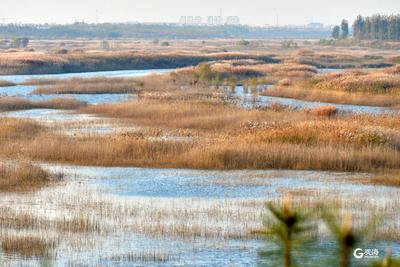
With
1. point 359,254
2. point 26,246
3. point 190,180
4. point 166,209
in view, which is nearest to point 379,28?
point 190,180

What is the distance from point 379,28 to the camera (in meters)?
174

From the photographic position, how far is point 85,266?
48.7 feet

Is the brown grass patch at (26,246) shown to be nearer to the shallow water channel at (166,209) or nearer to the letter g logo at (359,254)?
the shallow water channel at (166,209)

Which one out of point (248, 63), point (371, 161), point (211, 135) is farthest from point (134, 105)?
point (248, 63)

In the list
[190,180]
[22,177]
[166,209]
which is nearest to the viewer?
[166,209]

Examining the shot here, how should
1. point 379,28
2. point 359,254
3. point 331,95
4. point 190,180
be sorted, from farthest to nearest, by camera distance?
point 379,28, point 331,95, point 190,180, point 359,254

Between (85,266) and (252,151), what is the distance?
39.4ft

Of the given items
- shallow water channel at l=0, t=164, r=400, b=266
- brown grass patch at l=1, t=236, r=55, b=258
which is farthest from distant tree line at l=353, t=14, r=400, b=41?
brown grass patch at l=1, t=236, r=55, b=258

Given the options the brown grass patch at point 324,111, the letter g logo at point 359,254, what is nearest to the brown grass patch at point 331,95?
the brown grass patch at point 324,111

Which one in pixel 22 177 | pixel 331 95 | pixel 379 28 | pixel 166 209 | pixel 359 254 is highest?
pixel 379 28

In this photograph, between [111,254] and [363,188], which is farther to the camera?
[363,188]

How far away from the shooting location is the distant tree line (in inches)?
6496

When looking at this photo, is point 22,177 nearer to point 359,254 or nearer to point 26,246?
point 26,246

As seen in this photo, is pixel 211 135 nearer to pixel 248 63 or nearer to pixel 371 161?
pixel 371 161
